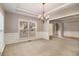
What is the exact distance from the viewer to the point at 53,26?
264 centimetres

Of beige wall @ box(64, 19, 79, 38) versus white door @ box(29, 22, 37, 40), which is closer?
beige wall @ box(64, 19, 79, 38)

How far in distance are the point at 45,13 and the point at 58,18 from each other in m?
0.48

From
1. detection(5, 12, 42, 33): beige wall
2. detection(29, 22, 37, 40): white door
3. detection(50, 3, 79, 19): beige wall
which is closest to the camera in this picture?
detection(5, 12, 42, 33): beige wall

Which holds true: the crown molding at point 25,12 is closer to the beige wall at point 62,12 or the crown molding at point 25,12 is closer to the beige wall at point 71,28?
the beige wall at point 62,12

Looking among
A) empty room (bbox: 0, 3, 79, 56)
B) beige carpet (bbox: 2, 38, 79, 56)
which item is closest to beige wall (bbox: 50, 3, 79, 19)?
empty room (bbox: 0, 3, 79, 56)

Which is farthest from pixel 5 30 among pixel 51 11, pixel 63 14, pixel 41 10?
pixel 63 14

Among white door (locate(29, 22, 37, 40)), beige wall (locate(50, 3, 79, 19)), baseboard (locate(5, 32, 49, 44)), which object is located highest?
beige wall (locate(50, 3, 79, 19))

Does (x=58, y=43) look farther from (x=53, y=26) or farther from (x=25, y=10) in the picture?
(x=25, y=10)

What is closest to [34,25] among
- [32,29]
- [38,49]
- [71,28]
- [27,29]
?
[32,29]

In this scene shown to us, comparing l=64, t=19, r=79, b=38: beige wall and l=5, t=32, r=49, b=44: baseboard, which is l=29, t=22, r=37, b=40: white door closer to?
l=5, t=32, r=49, b=44: baseboard

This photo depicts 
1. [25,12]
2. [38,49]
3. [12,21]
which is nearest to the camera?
[12,21]

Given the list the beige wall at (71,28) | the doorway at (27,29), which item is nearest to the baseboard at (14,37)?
the doorway at (27,29)

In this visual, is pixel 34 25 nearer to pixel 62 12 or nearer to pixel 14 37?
pixel 14 37

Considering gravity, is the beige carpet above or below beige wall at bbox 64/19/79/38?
below
